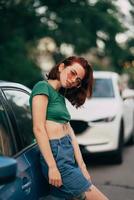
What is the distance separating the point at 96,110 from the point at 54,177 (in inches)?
244

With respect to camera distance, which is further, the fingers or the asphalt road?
the asphalt road

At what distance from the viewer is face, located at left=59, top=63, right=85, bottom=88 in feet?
12.2

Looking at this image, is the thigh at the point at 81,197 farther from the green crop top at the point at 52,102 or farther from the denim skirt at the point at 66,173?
the green crop top at the point at 52,102

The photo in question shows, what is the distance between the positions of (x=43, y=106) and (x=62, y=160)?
0.35 metres

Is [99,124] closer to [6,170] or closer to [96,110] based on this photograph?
[96,110]

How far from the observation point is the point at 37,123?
351cm

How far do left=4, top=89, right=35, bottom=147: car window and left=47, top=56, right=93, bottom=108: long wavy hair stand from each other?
0.33m

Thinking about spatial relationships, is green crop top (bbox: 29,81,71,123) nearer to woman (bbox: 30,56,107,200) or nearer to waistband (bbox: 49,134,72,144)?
woman (bbox: 30,56,107,200)

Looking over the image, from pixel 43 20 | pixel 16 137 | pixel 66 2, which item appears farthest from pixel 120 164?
pixel 43 20

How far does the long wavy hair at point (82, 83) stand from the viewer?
12.4ft

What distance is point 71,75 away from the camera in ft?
12.2

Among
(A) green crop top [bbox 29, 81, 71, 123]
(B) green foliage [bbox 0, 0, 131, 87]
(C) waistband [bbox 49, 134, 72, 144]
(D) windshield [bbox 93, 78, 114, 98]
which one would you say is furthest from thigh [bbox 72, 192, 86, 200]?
(B) green foliage [bbox 0, 0, 131, 87]

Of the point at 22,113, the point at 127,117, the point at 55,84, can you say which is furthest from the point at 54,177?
the point at 127,117

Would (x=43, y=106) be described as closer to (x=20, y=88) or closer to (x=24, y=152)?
(x=24, y=152)
